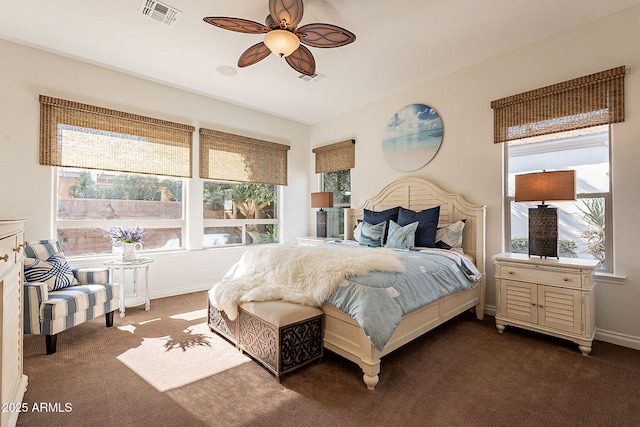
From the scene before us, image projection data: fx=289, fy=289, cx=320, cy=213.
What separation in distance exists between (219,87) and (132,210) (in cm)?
200

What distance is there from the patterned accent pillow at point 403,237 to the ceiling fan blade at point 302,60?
6.19 ft

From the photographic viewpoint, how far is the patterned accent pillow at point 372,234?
346 centimetres

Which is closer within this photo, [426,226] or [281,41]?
[281,41]

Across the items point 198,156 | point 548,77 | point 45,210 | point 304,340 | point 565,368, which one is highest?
point 548,77

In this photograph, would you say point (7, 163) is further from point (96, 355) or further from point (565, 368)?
point (565, 368)

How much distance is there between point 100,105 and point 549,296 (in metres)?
5.07

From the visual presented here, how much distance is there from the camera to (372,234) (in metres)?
3.51

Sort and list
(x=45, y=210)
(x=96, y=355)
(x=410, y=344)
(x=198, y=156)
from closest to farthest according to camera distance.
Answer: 1. (x=96, y=355)
2. (x=410, y=344)
3. (x=45, y=210)
4. (x=198, y=156)

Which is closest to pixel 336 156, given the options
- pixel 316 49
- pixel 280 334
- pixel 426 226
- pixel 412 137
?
pixel 412 137

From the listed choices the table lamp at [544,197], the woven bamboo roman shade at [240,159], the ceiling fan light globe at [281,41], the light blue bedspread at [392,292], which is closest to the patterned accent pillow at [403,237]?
the light blue bedspread at [392,292]

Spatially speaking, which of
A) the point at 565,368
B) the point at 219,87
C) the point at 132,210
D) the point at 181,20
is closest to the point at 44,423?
the point at 132,210

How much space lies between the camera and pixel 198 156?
4.20 metres

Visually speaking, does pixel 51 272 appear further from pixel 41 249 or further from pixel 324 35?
pixel 324 35

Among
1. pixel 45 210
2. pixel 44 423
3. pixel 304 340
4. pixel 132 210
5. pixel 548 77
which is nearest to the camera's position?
pixel 44 423
